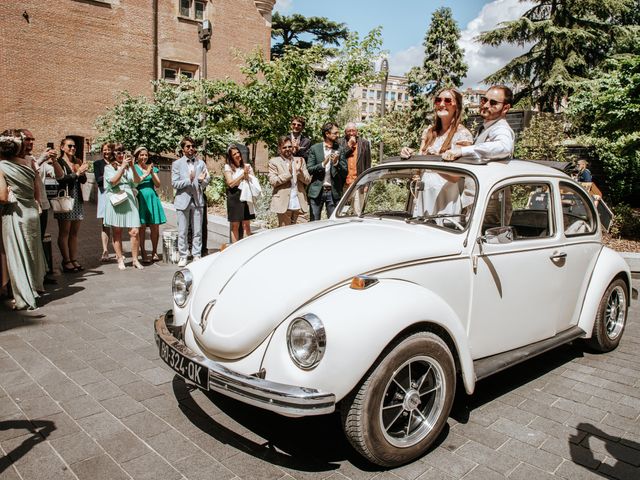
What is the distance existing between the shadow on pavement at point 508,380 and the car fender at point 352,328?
1124 mm

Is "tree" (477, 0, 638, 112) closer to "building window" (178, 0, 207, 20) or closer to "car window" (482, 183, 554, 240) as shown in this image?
"building window" (178, 0, 207, 20)

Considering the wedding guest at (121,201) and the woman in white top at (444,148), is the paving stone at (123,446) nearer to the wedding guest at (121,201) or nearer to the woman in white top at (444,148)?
the woman in white top at (444,148)

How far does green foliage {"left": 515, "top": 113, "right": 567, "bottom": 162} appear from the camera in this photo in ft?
47.9

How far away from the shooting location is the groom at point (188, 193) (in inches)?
336

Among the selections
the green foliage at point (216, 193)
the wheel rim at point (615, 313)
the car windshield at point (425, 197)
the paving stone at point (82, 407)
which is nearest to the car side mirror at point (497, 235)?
the car windshield at point (425, 197)

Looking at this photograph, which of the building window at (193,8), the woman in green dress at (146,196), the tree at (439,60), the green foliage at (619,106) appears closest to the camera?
the woman in green dress at (146,196)

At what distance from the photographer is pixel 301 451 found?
3.19m

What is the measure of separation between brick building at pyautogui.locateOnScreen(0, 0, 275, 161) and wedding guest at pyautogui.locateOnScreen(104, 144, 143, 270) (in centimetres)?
1424

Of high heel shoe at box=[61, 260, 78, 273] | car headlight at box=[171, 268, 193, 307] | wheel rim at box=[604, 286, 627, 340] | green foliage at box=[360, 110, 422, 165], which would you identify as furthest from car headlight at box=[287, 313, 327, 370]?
green foliage at box=[360, 110, 422, 165]

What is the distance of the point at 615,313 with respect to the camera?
5.12 m

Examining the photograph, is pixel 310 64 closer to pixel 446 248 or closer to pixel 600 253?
pixel 600 253

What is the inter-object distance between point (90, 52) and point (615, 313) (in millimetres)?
26526

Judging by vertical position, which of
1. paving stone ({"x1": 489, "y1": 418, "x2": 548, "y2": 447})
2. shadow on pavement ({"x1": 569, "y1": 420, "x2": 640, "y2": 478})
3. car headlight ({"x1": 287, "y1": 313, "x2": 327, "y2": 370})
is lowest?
shadow on pavement ({"x1": 569, "y1": 420, "x2": 640, "y2": 478})

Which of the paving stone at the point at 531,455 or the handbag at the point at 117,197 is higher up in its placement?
the handbag at the point at 117,197
